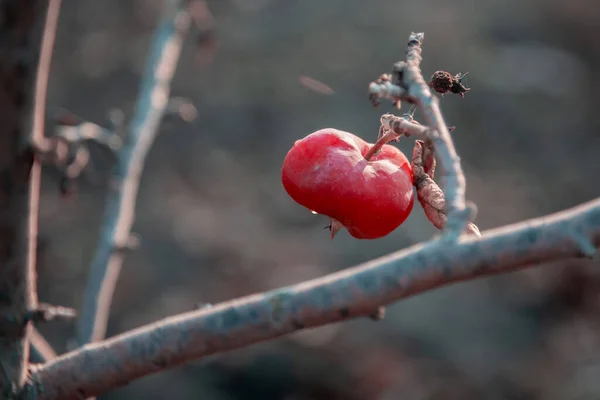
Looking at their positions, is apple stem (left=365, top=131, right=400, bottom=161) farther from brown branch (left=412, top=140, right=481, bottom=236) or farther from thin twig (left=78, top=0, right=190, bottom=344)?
thin twig (left=78, top=0, right=190, bottom=344)

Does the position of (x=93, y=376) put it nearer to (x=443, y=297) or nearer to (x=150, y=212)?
(x=443, y=297)

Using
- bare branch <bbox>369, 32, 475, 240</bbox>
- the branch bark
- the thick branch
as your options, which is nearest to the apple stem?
bare branch <bbox>369, 32, 475, 240</bbox>

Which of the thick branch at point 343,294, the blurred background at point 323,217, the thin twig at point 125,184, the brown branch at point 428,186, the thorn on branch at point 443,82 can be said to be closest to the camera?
the thick branch at point 343,294

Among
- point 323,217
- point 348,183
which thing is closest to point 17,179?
point 348,183

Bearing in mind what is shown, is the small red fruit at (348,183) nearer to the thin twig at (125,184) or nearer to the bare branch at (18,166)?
the bare branch at (18,166)

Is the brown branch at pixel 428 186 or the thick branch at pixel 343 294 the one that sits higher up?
the brown branch at pixel 428 186

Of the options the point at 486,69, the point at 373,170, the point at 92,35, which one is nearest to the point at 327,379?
the point at 373,170

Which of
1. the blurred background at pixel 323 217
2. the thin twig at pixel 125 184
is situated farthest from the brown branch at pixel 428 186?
the blurred background at pixel 323 217
